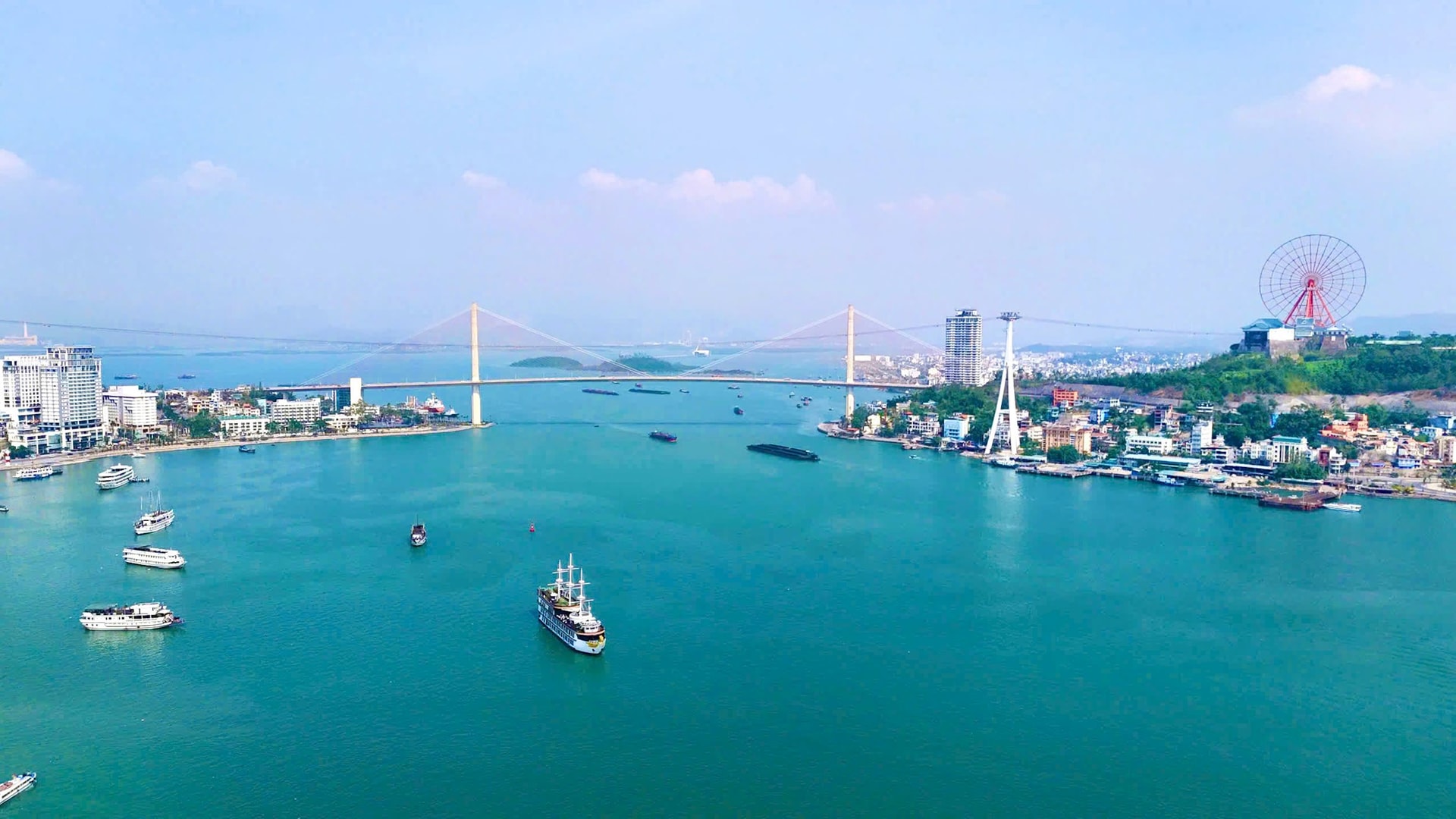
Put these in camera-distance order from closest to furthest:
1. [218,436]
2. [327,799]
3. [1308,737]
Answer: [327,799], [1308,737], [218,436]

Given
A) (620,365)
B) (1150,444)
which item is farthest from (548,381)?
(1150,444)

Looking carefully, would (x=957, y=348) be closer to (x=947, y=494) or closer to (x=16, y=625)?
(x=947, y=494)

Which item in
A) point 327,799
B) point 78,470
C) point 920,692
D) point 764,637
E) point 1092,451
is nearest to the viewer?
point 327,799

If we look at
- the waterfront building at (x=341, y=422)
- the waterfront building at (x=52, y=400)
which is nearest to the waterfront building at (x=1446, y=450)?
the waterfront building at (x=341, y=422)

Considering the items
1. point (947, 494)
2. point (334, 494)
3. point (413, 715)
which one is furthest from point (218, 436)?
point (413, 715)

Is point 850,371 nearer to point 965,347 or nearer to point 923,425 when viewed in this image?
point 923,425
